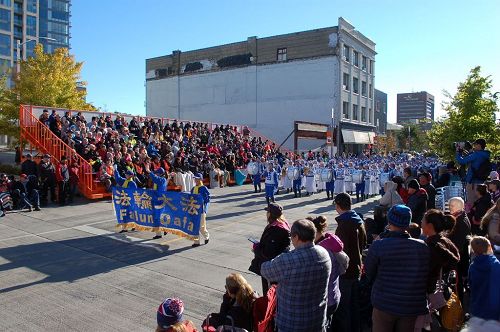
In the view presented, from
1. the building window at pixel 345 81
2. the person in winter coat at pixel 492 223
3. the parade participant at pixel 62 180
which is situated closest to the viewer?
the person in winter coat at pixel 492 223

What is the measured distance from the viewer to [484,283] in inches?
151

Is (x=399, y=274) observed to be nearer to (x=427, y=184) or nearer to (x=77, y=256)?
(x=427, y=184)

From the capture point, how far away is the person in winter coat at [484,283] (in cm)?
360

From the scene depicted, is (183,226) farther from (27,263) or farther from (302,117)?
(302,117)

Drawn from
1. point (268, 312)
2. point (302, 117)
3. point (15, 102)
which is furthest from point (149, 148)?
point (302, 117)

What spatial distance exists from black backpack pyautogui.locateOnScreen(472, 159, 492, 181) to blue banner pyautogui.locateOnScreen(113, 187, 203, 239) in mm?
6623

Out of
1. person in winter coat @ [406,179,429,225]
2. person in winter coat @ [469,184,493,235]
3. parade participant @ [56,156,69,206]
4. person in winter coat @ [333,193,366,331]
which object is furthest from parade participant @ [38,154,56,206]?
person in winter coat @ [469,184,493,235]

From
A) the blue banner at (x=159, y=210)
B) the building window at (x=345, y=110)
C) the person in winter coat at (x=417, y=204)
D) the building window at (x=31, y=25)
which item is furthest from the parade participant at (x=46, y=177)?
the building window at (x=31, y=25)

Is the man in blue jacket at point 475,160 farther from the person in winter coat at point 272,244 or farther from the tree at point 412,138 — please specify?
the tree at point 412,138

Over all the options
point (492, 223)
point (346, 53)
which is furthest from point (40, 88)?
point (346, 53)

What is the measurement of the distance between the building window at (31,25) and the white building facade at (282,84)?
47.2m

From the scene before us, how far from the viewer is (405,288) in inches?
153

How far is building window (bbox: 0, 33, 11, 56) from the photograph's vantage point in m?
77.9

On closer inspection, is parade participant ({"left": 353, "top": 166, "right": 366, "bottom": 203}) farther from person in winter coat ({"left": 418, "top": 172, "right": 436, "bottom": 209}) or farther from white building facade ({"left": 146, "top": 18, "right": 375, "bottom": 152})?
white building facade ({"left": 146, "top": 18, "right": 375, "bottom": 152})
